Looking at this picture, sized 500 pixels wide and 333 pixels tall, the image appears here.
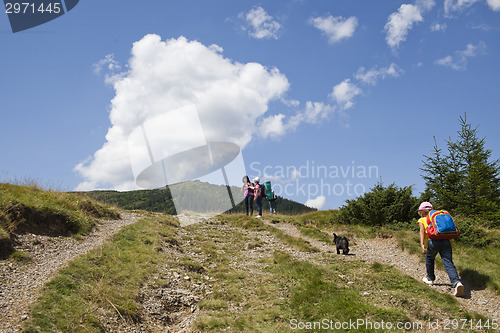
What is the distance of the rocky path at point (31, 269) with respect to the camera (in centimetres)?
682

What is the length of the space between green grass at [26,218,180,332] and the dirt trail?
27.0 ft

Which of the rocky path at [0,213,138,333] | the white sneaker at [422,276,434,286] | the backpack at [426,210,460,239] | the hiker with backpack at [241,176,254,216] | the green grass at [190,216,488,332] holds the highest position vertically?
the hiker with backpack at [241,176,254,216]

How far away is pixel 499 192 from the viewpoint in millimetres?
18797

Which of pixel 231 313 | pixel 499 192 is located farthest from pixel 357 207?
pixel 231 313

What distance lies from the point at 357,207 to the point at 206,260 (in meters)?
11.4

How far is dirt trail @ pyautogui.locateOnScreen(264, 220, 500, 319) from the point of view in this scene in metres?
7.95

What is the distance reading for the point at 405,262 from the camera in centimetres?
1190

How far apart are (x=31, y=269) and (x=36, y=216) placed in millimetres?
4745

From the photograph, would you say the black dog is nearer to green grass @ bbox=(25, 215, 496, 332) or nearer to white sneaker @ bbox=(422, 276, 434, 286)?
green grass @ bbox=(25, 215, 496, 332)

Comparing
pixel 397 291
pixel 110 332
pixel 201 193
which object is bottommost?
pixel 110 332

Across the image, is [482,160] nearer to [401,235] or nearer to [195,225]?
[401,235]

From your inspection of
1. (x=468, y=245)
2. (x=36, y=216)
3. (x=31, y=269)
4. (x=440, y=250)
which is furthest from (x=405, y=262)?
(x=36, y=216)

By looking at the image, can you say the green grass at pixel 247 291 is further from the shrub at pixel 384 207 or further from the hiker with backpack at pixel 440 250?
the shrub at pixel 384 207

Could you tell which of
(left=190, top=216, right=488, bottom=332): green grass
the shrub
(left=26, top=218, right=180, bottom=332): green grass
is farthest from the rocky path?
the shrub
